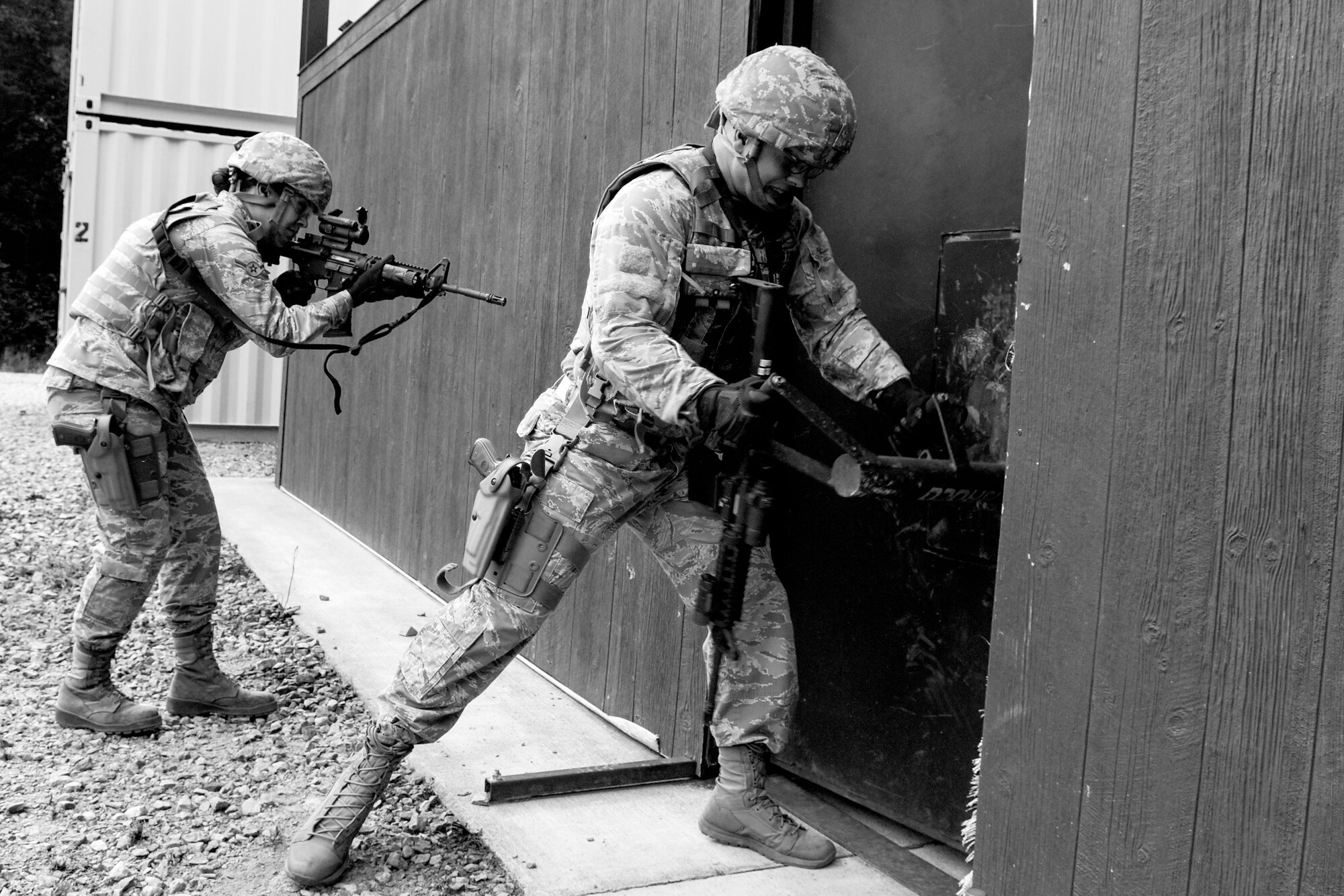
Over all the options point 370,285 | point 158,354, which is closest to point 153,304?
point 158,354

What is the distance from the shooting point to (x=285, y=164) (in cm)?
401

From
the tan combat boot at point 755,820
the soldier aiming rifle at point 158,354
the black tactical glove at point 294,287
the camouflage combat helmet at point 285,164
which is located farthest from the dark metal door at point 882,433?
the black tactical glove at point 294,287

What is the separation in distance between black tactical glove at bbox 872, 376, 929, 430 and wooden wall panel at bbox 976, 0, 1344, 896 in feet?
2.18

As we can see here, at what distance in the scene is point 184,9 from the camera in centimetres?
1137

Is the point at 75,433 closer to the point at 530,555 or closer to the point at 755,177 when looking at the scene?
the point at 530,555

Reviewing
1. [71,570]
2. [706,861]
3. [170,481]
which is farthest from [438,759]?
[71,570]

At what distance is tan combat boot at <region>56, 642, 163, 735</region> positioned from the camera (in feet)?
12.8

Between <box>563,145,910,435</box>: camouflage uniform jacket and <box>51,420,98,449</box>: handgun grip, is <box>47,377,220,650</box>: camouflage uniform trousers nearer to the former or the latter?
<box>51,420,98,449</box>: handgun grip

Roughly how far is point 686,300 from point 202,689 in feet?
8.14

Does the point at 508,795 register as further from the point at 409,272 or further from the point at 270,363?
the point at 270,363

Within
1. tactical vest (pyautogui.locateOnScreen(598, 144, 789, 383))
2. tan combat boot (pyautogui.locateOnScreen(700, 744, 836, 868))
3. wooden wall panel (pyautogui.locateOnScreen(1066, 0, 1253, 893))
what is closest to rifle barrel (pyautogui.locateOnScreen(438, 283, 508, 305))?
tactical vest (pyautogui.locateOnScreen(598, 144, 789, 383))

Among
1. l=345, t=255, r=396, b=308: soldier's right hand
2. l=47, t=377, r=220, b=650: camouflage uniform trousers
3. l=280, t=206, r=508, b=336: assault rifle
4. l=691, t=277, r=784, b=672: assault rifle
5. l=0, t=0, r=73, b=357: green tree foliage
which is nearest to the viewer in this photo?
l=691, t=277, r=784, b=672: assault rifle

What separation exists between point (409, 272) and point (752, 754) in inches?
83.3

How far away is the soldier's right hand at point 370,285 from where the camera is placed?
3.97 metres
